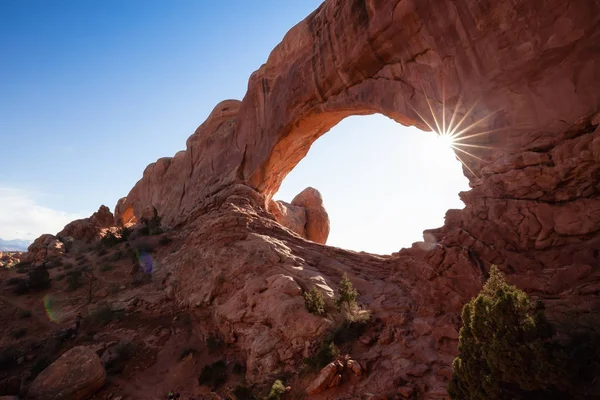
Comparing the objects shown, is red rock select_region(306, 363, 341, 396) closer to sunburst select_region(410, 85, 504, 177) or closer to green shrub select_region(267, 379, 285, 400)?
green shrub select_region(267, 379, 285, 400)

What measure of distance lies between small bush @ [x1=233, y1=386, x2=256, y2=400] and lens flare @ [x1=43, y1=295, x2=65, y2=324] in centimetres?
1393

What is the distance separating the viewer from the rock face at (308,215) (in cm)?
3838

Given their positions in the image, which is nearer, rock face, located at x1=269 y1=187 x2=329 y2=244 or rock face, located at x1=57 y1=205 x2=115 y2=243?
rock face, located at x1=269 y1=187 x2=329 y2=244

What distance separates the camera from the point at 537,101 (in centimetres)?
1165

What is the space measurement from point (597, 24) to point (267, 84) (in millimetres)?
20930

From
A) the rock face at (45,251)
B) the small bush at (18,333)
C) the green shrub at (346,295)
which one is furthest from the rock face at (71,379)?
the rock face at (45,251)

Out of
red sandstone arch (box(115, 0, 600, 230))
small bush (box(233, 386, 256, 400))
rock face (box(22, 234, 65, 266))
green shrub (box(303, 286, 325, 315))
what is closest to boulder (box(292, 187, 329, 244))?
red sandstone arch (box(115, 0, 600, 230))

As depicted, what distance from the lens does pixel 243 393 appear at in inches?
450

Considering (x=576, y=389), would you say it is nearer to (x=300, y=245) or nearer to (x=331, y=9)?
(x=300, y=245)

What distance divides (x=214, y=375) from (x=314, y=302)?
520 centimetres

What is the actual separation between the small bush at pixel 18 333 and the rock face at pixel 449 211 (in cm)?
837

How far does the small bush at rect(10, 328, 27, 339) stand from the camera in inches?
695

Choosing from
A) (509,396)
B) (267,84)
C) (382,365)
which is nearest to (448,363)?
(382,365)

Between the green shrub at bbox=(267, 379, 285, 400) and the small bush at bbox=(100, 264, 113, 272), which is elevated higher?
the small bush at bbox=(100, 264, 113, 272)
